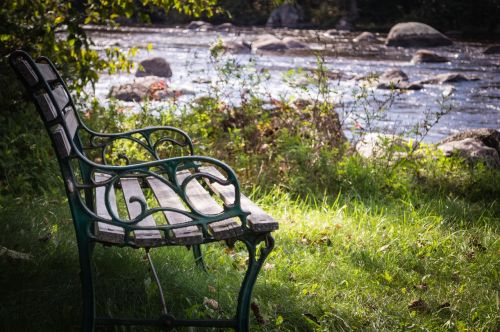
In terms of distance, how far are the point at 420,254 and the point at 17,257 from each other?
2371mm

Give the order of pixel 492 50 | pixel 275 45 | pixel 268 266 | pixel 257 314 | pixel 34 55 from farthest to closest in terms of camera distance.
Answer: pixel 275 45
pixel 492 50
pixel 34 55
pixel 268 266
pixel 257 314

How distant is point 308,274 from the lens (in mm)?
3363

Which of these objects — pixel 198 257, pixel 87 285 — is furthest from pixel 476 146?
pixel 87 285

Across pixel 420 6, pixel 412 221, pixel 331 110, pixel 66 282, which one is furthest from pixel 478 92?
pixel 420 6

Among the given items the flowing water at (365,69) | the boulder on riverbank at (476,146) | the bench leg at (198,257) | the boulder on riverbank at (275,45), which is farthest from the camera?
the boulder on riverbank at (275,45)

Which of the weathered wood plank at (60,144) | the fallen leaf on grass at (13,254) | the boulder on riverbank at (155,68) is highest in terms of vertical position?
the weathered wood plank at (60,144)

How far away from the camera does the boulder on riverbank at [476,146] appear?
253 inches

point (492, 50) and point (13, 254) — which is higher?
point (13, 254)

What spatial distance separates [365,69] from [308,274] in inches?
514

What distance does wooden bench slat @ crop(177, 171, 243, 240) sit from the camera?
231cm

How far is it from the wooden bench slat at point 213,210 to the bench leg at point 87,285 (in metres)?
0.48

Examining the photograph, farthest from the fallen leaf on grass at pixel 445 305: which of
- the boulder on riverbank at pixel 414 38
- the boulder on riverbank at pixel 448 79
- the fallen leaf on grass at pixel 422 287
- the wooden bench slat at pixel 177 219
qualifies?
the boulder on riverbank at pixel 414 38

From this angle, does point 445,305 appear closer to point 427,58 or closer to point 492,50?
point 427,58

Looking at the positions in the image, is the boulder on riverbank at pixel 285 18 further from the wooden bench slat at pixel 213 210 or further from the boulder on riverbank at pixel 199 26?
the wooden bench slat at pixel 213 210
